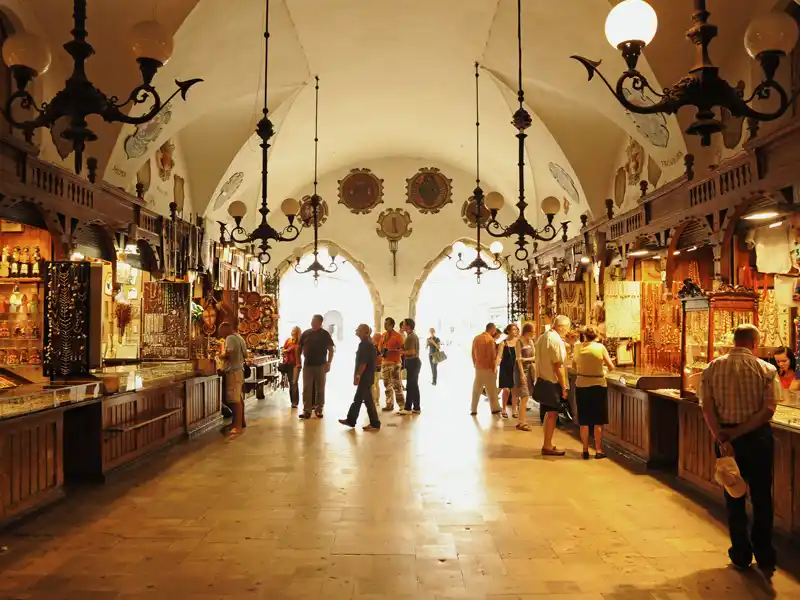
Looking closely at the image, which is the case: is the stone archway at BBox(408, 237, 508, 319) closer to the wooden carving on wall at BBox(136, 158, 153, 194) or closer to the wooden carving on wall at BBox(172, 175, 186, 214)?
the wooden carving on wall at BBox(172, 175, 186, 214)

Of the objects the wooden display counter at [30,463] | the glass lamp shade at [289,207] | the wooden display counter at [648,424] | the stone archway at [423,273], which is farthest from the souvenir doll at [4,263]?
the stone archway at [423,273]

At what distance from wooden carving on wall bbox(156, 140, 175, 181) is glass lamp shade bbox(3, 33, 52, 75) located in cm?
679

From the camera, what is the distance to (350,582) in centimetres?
370

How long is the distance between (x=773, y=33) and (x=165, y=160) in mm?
9331

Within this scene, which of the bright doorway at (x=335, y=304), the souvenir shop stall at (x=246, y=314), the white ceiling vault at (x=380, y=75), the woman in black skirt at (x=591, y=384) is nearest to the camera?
the woman in black skirt at (x=591, y=384)

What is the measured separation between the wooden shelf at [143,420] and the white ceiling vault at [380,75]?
322cm

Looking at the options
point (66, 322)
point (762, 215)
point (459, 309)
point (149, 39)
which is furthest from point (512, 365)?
point (459, 309)

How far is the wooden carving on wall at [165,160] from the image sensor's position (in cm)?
1081

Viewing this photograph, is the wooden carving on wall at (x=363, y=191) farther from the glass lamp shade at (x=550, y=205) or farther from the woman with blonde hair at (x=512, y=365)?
the glass lamp shade at (x=550, y=205)

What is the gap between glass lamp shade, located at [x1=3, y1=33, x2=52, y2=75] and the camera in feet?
13.2

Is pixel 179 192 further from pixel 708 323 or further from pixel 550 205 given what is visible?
pixel 708 323

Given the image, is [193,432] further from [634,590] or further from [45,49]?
[634,590]

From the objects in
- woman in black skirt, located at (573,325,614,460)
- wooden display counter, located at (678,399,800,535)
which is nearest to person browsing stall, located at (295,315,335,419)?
woman in black skirt, located at (573,325,614,460)

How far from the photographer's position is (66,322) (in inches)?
235
